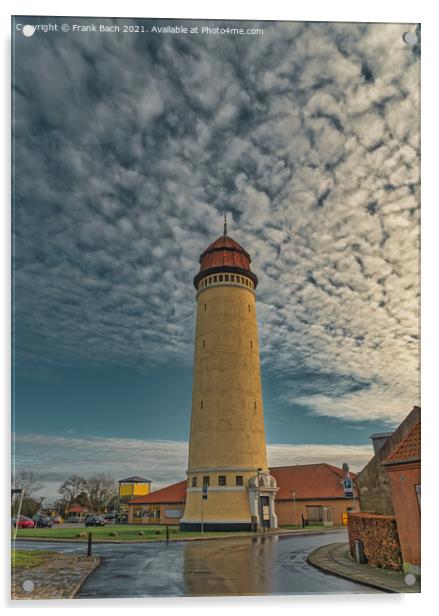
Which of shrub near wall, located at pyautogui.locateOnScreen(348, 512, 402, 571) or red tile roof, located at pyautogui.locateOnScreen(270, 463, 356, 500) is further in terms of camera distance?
red tile roof, located at pyautogui.locateOnScreen(270, 463, 356, 500)

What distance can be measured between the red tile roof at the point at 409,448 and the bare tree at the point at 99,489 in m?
6.51

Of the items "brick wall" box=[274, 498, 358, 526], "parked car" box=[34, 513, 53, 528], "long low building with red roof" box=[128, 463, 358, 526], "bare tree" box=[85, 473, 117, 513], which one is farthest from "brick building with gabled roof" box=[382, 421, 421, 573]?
"brick wall" box=[274, 498, 358, 526]

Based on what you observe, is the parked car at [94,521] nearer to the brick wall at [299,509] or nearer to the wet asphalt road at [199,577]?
the wet asphalt road at [199,577]

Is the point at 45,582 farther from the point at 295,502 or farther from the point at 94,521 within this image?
the point at 295,502

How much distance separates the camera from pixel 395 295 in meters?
10.5

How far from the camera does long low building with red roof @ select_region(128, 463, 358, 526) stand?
24461mm

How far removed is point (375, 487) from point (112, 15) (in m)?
12.8

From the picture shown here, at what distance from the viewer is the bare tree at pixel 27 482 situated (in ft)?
30.8

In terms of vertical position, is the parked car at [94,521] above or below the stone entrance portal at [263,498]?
above

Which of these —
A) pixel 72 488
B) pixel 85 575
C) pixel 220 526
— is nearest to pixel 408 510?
pixel 85 575

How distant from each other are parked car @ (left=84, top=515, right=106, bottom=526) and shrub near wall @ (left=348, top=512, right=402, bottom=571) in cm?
758

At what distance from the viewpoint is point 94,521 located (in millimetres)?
16469

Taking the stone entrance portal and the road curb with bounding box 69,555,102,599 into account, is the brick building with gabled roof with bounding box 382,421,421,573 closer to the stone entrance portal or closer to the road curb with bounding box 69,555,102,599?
the road curb with bounding box 69,555,102,599

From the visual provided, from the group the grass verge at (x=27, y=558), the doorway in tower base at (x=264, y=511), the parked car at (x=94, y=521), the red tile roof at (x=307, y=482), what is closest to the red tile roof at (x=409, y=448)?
the grass verge at (x=27, y=558)
